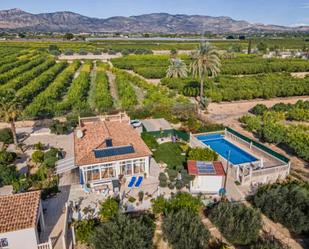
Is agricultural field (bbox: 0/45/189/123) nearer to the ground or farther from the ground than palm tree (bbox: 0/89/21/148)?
nearer to the ground

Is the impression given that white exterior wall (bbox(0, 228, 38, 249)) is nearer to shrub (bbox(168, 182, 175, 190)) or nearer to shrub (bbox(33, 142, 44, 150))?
shrub (bbox(168, 182, 175, 190))

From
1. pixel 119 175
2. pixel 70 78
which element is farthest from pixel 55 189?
pixel 70 78

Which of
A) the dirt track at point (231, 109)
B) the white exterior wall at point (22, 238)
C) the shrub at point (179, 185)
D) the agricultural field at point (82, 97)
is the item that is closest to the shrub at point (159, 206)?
the shrub at point (179, 185)

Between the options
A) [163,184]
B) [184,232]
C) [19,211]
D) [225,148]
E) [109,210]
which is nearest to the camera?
[184,232]

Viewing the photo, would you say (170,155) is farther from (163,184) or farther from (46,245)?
(46,245)

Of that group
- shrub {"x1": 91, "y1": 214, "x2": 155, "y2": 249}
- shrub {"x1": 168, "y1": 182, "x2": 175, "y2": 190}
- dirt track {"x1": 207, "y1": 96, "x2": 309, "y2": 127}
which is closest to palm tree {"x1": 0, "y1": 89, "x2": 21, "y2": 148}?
shrub {"x1": 168, "y1": 182, "x2": 175, "y2": 190}

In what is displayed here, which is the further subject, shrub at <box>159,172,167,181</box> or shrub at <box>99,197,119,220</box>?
shrub at <box>159,172,167,181</box>

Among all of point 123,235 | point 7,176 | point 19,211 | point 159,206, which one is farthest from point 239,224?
point 7,176
